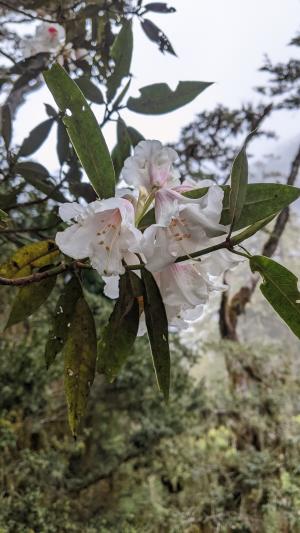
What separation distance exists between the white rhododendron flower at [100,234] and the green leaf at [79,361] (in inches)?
4.1

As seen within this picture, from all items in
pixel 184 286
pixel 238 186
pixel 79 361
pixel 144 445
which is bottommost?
pixel 144 445

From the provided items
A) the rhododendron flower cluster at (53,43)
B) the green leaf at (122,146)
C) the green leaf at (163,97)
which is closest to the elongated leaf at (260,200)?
the green leaf at (163,97)

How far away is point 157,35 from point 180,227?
2.56 ft

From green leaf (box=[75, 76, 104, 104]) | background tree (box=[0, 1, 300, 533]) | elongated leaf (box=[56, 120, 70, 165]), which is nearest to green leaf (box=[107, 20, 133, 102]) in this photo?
green leaf (box=[75, 76, 104, 104])

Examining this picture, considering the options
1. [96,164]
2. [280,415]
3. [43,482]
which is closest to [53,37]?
[96,164]

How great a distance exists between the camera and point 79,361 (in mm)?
475

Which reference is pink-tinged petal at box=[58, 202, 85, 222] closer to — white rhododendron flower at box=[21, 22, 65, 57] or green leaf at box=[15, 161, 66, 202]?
green leaf at box=[15, 161, 66, 202]

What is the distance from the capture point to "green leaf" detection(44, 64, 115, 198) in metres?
0.41

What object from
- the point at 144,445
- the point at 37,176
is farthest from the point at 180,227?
the point at 144,445

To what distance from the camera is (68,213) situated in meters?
0.40

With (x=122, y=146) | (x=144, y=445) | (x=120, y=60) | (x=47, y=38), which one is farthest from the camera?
(x=144, y=445)

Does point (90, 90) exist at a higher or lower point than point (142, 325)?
higher

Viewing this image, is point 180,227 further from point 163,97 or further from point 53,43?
point 53,43

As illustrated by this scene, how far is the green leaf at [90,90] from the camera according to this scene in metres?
0.79
